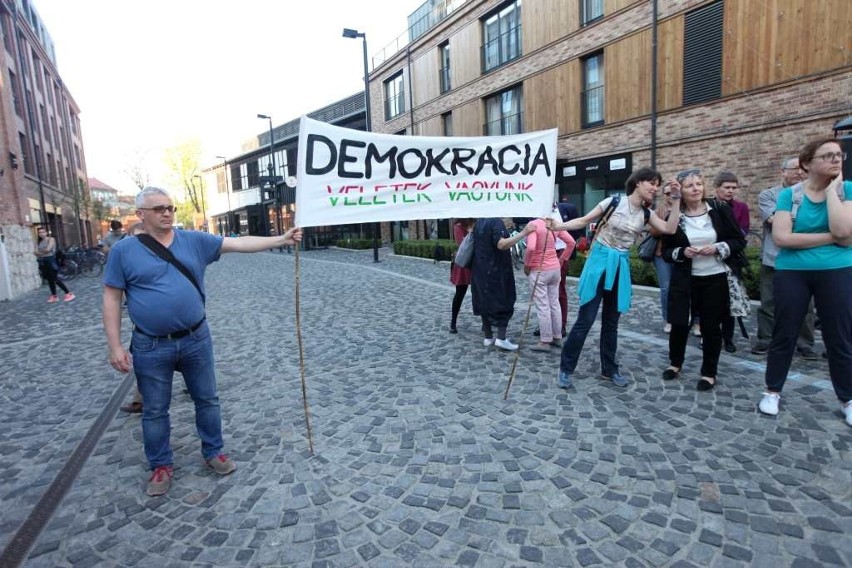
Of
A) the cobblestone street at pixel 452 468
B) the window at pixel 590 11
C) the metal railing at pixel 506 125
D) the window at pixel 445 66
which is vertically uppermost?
the window at pixel 445 66

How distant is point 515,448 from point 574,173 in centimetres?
1426

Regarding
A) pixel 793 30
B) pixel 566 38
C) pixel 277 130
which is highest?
pixel 277 130

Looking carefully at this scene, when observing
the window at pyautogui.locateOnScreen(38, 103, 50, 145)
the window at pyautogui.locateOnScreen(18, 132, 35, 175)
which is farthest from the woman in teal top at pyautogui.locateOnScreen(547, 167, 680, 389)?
the window at pyautogui.locateOnScreen(38, 103, 50, 145)

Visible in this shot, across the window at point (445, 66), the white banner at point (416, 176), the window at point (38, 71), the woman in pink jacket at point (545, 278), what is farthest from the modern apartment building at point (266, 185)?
the white banner at point (416, 176)

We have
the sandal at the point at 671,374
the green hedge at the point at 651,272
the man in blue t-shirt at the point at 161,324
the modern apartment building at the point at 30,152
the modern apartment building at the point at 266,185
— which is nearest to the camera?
the man in blue t-shirt at the point at 161,324

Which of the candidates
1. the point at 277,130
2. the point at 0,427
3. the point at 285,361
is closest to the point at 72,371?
the point at 0,427

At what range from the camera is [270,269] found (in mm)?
17172

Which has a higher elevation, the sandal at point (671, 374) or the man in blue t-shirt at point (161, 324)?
the man in blue t-shirt at point (161, 324)

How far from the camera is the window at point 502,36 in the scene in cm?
1789

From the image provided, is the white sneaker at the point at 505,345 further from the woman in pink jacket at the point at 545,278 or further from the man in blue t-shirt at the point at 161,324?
the man in blue t-shirt at the point at 161,324

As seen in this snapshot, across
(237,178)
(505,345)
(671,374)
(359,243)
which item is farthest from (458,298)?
(237,178)

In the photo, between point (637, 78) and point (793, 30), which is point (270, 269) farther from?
point (793, 30)

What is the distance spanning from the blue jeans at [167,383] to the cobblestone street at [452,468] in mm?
269

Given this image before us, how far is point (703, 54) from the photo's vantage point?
12.0 metres
